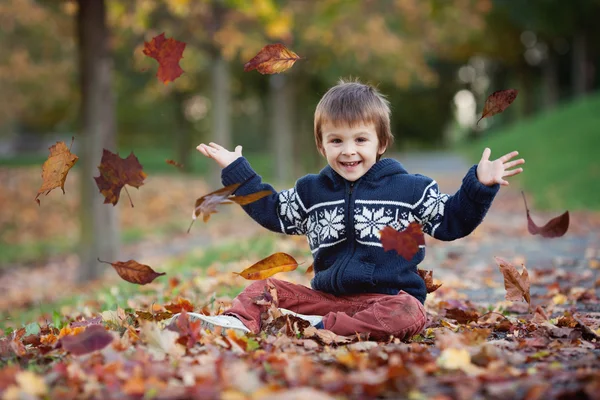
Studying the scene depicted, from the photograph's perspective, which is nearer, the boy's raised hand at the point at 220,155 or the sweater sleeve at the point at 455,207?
the sweater sleeve at the point at 455,207

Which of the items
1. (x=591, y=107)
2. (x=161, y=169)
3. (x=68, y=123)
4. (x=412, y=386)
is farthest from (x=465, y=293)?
(x=68, y=123)

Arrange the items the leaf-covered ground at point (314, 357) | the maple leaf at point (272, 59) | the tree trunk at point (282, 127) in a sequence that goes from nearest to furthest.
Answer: the leaf-covered ground at point (314, 357)
the maple leaf at point (272, 59)
the tree trunk at point (282, 127)

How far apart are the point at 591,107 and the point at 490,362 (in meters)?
16.9

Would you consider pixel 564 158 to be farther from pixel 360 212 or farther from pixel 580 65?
pixel 360 212

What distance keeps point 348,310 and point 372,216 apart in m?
0.47

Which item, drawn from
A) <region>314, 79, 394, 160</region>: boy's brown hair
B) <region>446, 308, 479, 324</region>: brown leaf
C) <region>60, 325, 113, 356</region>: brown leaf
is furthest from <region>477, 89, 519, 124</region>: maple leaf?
<region>60, 325, 113, 356</region>: brown leaf

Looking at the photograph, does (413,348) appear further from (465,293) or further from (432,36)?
(432,36)

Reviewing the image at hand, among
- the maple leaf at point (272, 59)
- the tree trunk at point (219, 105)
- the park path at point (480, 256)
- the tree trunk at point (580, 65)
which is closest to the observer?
the maple leaf at point (272, 59)

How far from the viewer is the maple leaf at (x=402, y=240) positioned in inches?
112

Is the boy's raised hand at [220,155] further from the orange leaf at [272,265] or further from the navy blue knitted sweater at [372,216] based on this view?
the orange leaf at [272,265]

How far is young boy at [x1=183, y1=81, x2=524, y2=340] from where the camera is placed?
119 inches

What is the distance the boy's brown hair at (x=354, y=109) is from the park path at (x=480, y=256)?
158 cm

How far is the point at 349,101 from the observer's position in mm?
3137

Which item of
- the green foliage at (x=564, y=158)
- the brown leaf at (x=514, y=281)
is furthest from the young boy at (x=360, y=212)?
the green foliage at (x=564, y=158)
